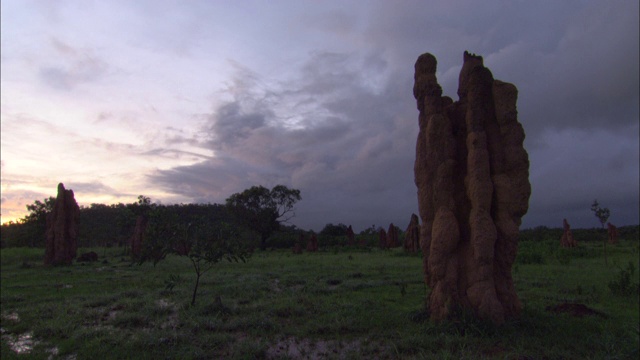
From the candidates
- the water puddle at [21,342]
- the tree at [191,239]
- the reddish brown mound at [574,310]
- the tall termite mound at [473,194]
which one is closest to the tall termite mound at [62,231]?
the tree at [191,239]

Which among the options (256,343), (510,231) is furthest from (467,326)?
(256,343)

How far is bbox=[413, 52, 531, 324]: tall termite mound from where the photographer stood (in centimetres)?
827

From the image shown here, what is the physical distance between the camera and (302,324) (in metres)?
8.86

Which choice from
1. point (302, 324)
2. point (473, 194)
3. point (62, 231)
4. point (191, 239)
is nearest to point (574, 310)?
point (473, 194)

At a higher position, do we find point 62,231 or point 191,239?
point 62,231

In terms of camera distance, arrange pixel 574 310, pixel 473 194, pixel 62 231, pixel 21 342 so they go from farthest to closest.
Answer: pixel 62 231 → pixel 574 310 → pixel 473 194 → pixel 21 342

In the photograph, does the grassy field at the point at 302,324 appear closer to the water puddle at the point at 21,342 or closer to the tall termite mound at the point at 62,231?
the water puddle at the point at 21,342

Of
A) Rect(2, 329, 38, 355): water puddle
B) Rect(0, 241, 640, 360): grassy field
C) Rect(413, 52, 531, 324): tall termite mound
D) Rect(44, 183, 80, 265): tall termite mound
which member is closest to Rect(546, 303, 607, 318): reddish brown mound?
Rect(0, 241, 640, 360): grassy field

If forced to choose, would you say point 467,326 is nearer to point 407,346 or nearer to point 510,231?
point 407,346

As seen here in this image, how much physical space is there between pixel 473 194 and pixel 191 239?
770 cm

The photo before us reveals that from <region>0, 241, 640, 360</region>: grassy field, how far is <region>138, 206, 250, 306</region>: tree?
95cm

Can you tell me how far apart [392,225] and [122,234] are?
4262 centimetres

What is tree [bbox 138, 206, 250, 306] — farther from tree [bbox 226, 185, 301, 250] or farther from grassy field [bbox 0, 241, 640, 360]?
tree [bbox 226, 185, 301, 250]

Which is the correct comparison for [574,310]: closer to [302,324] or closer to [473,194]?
[473,194]
